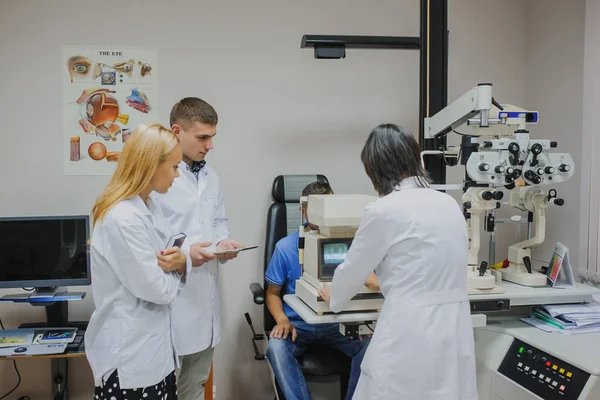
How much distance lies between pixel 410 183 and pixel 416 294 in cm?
35

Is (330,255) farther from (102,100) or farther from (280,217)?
(102,100)

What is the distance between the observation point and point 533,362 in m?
1.92

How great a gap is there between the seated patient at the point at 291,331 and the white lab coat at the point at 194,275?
1.02 ft

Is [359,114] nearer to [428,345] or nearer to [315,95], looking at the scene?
[315,95]

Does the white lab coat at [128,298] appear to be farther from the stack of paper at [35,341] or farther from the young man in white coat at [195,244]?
the stack of paper at [35,341]

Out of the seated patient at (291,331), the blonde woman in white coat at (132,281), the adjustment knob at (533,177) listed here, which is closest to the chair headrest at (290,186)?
the seated patient at (291,331)

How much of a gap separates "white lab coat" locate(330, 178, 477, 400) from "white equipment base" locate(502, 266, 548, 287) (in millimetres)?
718

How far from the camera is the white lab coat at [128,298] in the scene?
5.03 feet

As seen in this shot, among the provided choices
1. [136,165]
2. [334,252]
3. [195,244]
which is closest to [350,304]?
[334,252]

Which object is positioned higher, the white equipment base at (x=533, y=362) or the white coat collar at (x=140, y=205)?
the white coat collar at (x=140, y=205)

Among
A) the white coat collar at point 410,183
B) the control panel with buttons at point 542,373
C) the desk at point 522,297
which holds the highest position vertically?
the white coat collar at point 410,183

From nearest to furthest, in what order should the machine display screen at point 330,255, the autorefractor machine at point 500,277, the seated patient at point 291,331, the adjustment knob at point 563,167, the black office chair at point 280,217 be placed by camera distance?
the autorefractor machine at point 500,277 < the machine display screen at point 330,255 < the adjustment knob at point 563,167 < the seated patient at point 291,331 < the black office chair at point 280,217

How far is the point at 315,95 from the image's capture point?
126 inches

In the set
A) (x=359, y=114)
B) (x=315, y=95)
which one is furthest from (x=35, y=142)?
(x=359, y=114)
